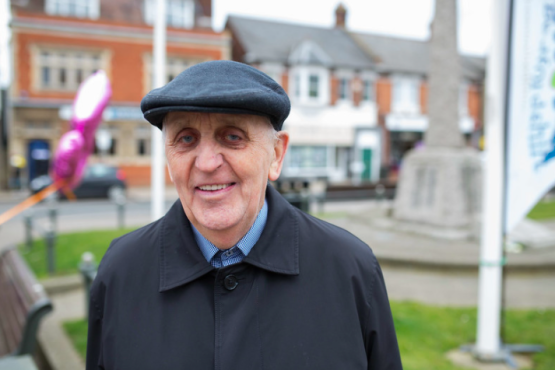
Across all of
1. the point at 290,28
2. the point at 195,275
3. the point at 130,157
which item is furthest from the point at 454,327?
the point at 290,28

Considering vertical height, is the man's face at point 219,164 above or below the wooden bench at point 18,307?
above

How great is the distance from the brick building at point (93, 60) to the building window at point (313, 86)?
16.8ft

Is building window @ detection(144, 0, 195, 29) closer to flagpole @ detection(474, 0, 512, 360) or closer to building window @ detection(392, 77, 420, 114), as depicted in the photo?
building window @ detection(392, 77, 420, 114)

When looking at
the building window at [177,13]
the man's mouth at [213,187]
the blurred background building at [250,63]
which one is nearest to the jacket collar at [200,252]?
the man's mouth at [213,187]

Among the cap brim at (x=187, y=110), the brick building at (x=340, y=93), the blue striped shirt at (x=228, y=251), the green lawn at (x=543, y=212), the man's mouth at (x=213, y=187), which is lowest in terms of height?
the green lawn at (x=543, y=212)

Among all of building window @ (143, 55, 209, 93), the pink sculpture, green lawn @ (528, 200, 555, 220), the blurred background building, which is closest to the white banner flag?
the pink sculpture

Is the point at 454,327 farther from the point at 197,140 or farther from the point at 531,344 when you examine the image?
the point at 197,140

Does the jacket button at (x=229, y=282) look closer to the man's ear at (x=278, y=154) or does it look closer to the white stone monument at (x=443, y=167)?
the man's ear at (x=278, y=154)

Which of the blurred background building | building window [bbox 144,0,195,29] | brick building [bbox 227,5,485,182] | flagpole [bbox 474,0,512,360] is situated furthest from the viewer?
brick building [bbox 227,5,485,182]

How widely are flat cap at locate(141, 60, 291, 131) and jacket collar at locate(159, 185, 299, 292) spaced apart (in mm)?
366

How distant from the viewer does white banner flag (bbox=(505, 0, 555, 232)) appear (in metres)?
3.55

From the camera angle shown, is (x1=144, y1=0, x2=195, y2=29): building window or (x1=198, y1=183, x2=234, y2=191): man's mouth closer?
(x1=198, y1=183, x2=234, y2=191): man's mouth

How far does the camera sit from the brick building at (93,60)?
22.9 meters

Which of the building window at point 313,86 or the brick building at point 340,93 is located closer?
the brick building at point 340,93
